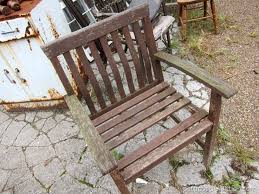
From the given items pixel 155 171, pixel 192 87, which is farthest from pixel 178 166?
pixel 192 87

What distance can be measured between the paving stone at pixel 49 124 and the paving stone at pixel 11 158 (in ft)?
1.21

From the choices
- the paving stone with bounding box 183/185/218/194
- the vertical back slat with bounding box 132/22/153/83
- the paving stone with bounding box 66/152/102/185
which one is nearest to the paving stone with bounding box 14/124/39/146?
the paving stone with bounding box 66/152/102/185

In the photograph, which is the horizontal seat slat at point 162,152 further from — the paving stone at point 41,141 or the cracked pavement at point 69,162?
the paving stone at point 41,141

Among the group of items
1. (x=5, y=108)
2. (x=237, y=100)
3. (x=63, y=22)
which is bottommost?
(x=237, y=100)

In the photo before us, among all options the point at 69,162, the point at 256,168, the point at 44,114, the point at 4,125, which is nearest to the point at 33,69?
the point at 44,114

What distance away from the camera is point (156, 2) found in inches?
166

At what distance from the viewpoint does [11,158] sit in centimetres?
336

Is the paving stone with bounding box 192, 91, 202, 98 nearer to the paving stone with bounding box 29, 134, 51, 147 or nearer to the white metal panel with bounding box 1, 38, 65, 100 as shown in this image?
the white metal panel with bounding box 1, 38, 65, 100

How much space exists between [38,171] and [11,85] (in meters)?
1.15

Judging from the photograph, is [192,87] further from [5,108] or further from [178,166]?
[5,108]

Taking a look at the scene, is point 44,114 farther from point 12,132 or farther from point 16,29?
point 16,29

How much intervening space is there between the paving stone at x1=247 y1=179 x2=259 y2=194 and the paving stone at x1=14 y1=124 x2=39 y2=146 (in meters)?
2.39

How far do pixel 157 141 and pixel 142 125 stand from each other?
8.6 inches

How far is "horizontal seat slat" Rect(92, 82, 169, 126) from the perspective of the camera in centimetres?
261
